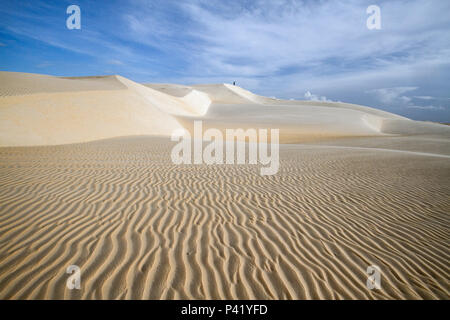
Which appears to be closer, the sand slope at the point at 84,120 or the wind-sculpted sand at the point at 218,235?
the wind-sculpted sand at the point at 218,235

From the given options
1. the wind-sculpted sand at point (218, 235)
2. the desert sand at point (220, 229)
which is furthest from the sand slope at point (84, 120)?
the wind-sculpted sand at point (218, 235)

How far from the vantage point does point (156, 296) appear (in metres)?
2.64

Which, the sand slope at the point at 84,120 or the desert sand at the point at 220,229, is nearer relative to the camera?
the desert sand at the point at 220,229

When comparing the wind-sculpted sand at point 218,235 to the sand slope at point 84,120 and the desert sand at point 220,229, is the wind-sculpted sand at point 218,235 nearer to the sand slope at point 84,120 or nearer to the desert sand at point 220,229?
the desert sand at point 220,229

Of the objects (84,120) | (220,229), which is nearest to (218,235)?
(220,229)

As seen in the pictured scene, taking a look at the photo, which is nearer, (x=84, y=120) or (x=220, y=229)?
(x=220, y=229)

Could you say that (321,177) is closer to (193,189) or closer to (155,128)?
(193,189)

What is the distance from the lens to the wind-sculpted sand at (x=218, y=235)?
2.81 metres

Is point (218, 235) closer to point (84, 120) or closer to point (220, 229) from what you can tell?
point (220, 229)

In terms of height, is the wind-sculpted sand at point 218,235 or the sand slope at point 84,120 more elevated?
the sand slope at point 84,120

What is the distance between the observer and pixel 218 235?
153 inches

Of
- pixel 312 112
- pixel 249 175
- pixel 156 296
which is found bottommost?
pixel 156 296
